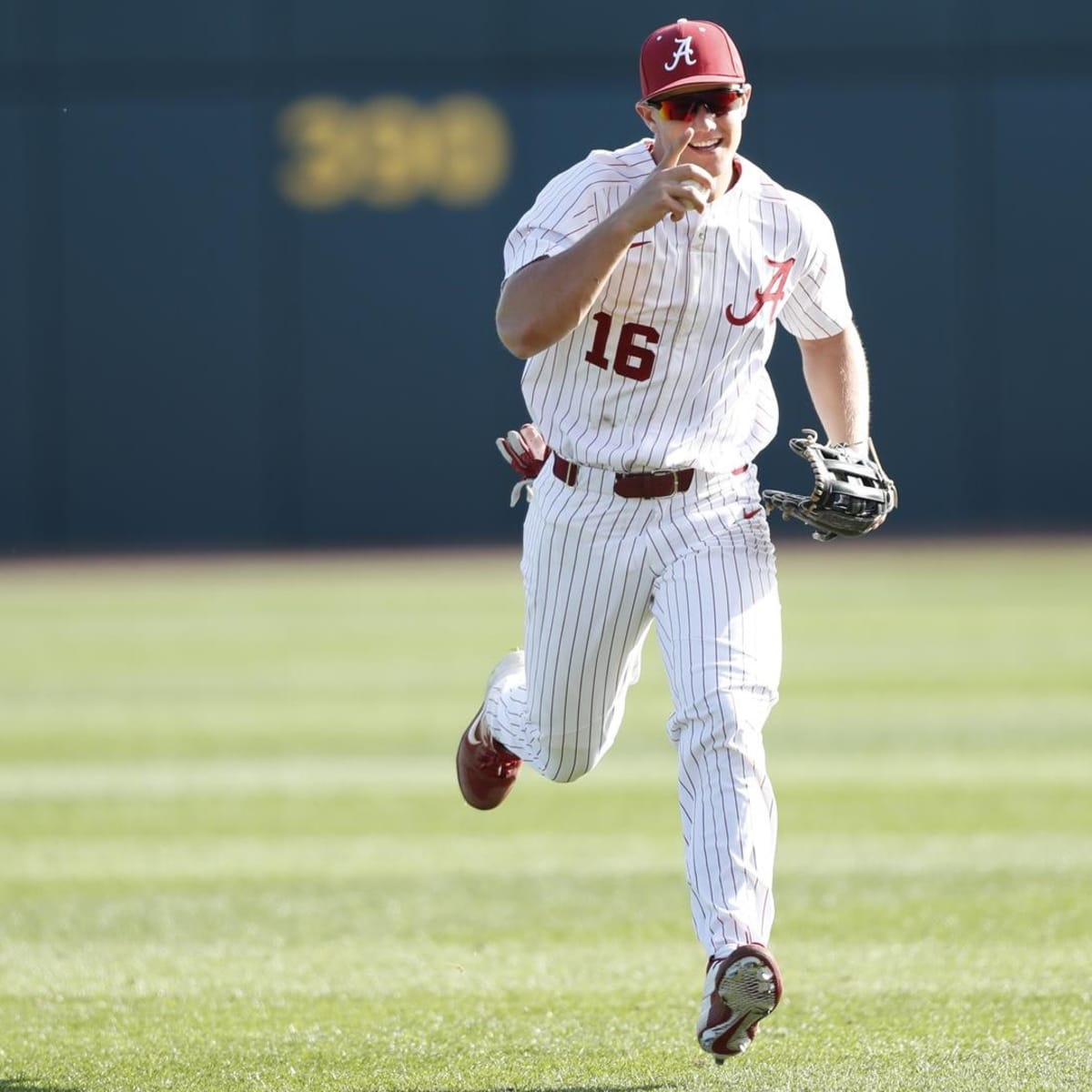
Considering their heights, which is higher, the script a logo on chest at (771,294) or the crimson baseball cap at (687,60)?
the crimson baseball cap at (687,60)

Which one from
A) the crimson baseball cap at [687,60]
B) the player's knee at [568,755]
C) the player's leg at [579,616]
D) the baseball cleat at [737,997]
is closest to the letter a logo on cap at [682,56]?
A: the crimson baseball cap at [687,60]

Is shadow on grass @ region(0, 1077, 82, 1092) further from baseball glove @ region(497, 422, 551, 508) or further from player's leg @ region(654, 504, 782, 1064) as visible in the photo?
baseball glove @ region(497, 422, 551, 508)

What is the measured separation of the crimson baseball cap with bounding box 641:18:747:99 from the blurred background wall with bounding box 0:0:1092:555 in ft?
61.4

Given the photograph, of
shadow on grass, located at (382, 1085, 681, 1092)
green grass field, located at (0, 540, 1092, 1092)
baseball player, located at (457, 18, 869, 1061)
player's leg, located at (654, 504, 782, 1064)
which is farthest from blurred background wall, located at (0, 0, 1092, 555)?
shadow on grass, located at (382, 1085, 681, 1092)

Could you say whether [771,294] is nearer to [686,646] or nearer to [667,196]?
[667,196]

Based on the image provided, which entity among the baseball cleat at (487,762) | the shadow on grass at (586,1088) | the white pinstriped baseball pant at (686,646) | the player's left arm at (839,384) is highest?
the player's left arm at (839,384)

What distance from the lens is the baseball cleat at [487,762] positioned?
5.33m

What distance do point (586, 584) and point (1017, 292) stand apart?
19424 millimetres

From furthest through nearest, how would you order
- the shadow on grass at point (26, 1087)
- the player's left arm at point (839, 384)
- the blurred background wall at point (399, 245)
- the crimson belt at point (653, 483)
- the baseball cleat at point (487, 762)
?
1. the blurred background wall at point (399, 245)
2. the baseball cleat at point (487, 762)
3. the player's left arm at point (839, 384)
4. the crimson belt at point (653, 483)
5. the shadow on grass at point (26, 1087)

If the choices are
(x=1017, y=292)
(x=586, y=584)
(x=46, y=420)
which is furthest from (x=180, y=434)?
(x=586, y=584)

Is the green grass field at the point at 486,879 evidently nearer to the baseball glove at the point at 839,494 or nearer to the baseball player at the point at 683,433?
the baseball player at the point at 683,433

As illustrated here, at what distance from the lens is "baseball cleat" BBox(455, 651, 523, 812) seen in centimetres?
533

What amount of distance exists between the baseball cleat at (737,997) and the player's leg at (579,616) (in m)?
0.92

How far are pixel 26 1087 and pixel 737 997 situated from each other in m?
1.46
